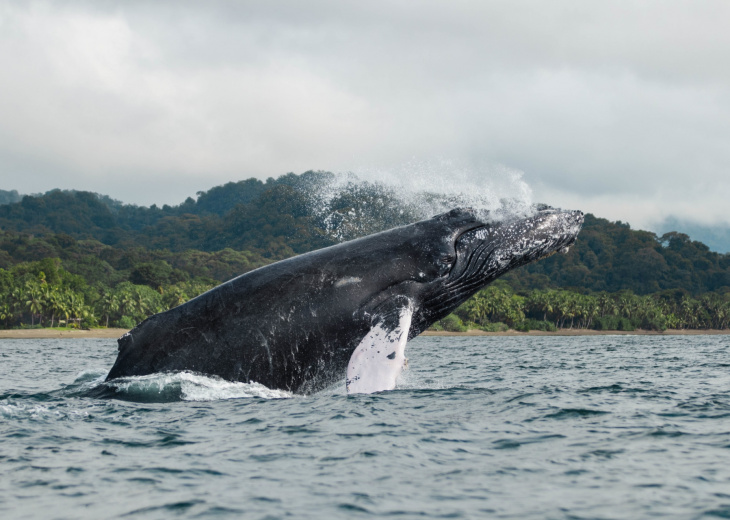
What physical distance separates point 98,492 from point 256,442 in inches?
68.5

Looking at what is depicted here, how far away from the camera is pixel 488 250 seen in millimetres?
9531

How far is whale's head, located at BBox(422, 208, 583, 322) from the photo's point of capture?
9281 millimetres

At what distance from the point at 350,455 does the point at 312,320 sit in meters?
2.40

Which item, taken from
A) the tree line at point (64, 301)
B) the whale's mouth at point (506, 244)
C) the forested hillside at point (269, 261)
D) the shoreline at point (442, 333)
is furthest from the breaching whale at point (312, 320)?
the tree line at point (64, 301)

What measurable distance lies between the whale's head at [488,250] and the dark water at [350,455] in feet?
4.38

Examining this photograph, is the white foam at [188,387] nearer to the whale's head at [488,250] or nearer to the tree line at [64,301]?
the whale's head at [488,250]

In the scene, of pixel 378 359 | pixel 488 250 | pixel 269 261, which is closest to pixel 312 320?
pixel 378 359

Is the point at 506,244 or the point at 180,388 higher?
the point at 506,244

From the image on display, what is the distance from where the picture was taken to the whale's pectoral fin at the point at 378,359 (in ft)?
26.6

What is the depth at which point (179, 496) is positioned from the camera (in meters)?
5.18

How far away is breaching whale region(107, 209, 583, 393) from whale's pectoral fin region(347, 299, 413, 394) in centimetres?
1

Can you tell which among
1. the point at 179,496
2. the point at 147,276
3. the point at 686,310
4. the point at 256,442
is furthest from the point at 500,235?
the point at 686,310

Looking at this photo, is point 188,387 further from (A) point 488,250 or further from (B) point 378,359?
(A) point 488,250

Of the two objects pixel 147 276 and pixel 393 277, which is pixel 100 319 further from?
pixel 393 277
